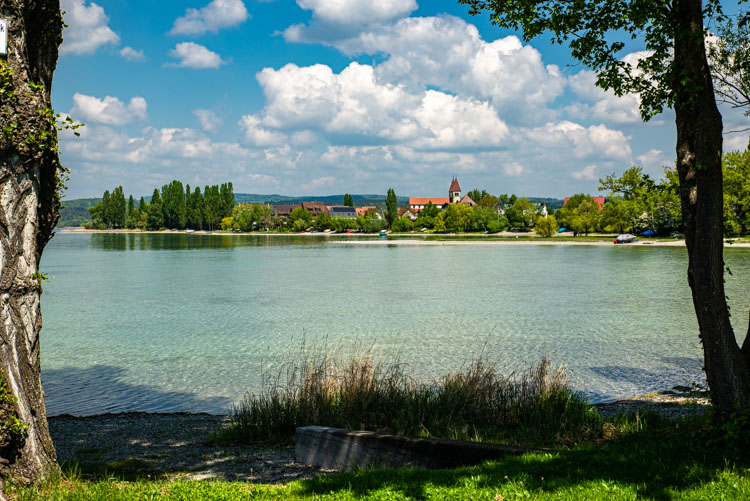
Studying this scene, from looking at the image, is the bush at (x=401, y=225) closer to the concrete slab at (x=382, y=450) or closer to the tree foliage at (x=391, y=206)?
the tree foliage at (x=391, y=206)

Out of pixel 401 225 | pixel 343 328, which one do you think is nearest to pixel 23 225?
pixel 343 328

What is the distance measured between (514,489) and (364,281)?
32.6 meters

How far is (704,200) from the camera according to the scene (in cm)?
607

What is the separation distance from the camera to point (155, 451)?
7727 millimetres

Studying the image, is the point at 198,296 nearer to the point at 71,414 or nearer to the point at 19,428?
the point at 71,414

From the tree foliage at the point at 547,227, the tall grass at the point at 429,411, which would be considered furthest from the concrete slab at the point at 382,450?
the tree foliage at the point at 547,227

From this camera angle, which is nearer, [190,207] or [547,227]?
[547,227]

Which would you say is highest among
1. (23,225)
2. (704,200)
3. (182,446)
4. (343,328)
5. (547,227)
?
(547,227)

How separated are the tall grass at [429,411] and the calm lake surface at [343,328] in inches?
134

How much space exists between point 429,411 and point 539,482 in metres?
3.55

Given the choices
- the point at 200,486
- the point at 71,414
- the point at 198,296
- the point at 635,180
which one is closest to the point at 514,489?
the point at 200,486

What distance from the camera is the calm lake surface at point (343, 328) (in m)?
13.0

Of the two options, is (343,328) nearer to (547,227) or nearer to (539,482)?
(539,482)

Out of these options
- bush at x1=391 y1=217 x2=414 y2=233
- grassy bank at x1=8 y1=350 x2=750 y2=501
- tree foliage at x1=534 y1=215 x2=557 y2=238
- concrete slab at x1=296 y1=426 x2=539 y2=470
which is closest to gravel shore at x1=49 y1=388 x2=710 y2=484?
concrete slab at x1=296 y1=426 x2=539 y2=470
